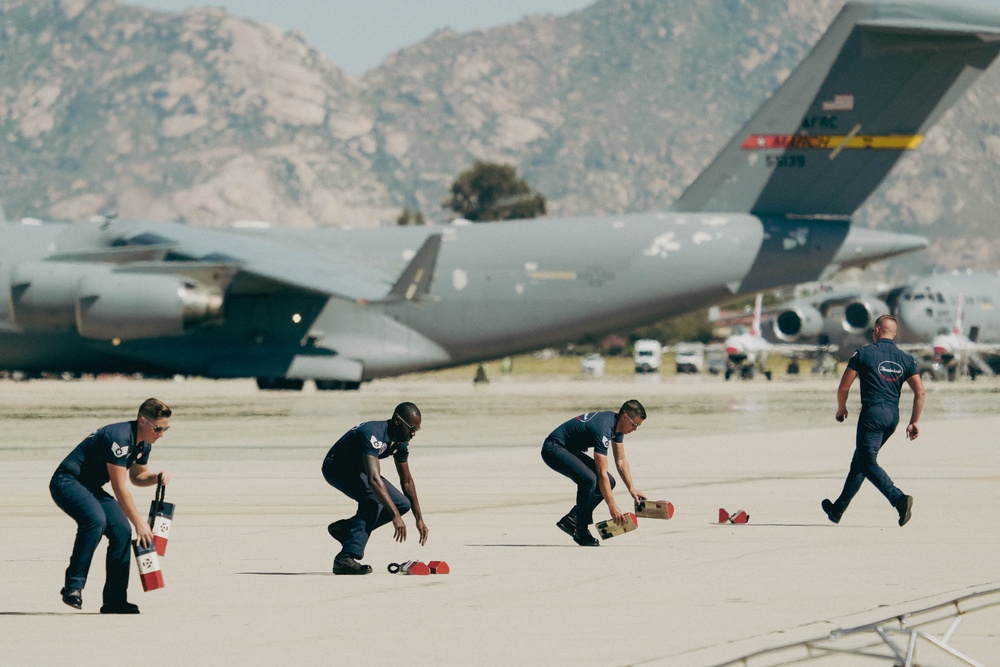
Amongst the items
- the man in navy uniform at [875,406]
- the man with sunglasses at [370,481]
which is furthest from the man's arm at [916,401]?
the man with sunglasses at [370,481]

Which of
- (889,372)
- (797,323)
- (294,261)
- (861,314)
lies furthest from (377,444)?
(797,323)

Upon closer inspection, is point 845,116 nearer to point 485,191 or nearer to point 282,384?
point 282,384

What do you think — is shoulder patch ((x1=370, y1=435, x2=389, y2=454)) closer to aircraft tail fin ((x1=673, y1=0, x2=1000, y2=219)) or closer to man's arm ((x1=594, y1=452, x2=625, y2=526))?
man's arm ((x1=594, y1=452, x2=625, y2=526))

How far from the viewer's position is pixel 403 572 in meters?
10.8

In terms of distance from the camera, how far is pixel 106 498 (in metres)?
9.88

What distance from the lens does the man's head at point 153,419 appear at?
9570 mm

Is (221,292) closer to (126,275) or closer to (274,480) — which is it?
(126,275)

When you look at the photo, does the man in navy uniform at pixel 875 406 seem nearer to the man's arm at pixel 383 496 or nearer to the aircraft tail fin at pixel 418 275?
the man's arm at pixel 383 496

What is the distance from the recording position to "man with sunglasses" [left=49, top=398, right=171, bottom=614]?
9.41 metres

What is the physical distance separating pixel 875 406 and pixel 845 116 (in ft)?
73.6

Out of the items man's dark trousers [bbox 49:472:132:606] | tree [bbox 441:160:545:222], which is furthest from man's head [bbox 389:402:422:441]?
tree [bbox 441:160:545:222]

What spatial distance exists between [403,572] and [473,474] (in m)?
7.70

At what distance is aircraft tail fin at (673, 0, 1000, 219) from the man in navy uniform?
21.4 metres

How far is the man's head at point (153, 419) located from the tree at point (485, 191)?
122m
